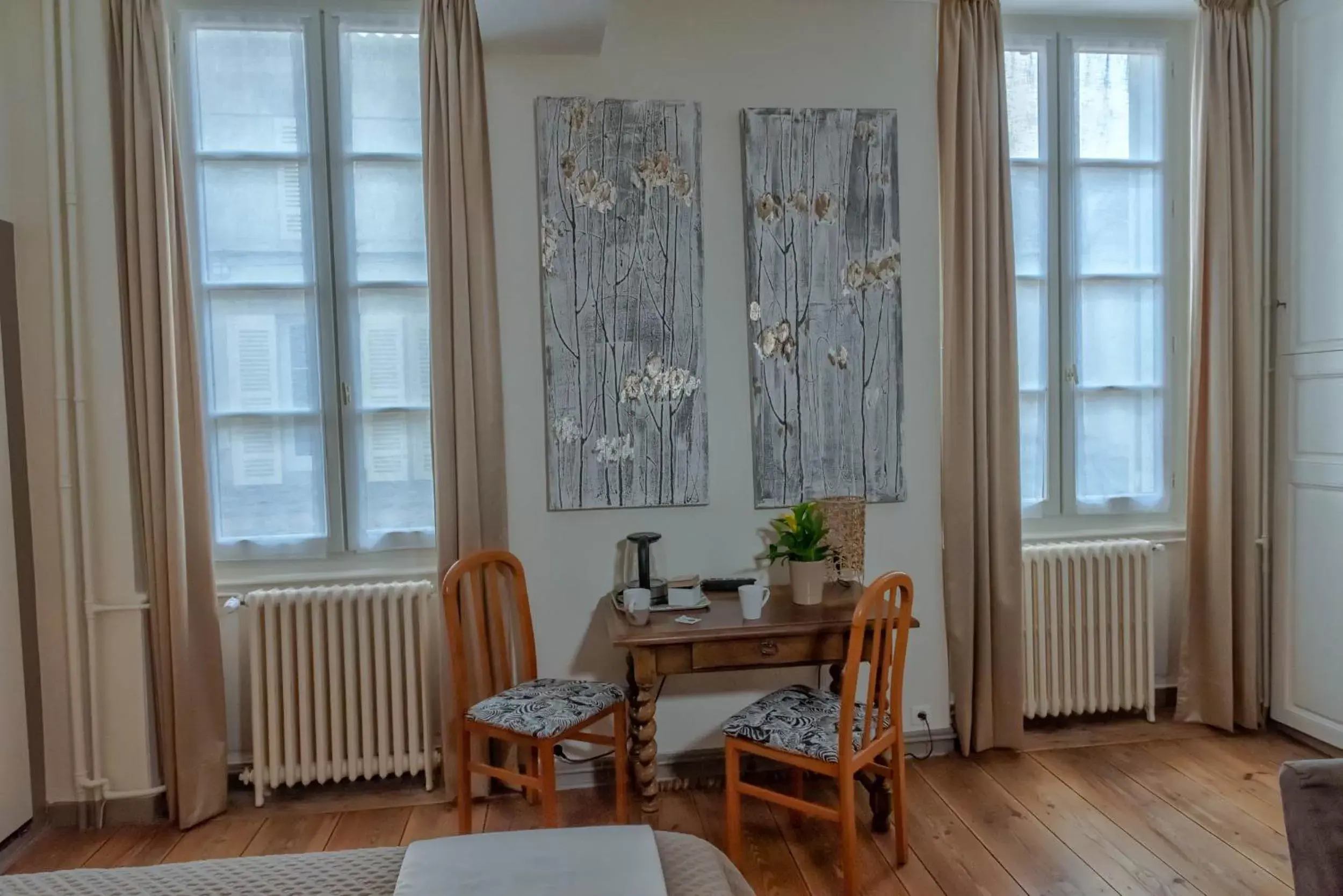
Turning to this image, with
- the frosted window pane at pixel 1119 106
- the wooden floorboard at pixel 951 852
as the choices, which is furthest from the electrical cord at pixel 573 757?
the frosted window pane at pixel 1119 106

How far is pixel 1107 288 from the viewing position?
3336 mm

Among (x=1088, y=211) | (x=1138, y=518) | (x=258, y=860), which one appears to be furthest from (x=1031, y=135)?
(x=258, y=860)

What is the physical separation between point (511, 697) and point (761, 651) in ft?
2.48

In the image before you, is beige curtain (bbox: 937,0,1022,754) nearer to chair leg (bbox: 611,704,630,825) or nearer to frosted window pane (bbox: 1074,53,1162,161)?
frosted window pane (bbox: 1074,53,1162,161)

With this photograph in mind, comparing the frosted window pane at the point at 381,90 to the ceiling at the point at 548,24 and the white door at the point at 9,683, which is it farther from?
the white door at the point at 9,683

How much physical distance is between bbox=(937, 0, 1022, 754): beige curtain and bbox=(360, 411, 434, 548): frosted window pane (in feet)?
6.13

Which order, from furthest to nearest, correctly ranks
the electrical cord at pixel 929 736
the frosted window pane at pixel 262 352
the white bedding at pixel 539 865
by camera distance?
the electrical cord at pixel 929 736 < the frosted window pane at pixel 262 352 < the white bedding at pixel 539 865

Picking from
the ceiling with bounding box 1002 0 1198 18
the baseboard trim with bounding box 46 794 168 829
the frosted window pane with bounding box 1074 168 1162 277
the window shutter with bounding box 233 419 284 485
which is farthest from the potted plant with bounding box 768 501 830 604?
the baseboard trim with bounding box 46 794 168 829

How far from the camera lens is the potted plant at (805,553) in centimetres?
270

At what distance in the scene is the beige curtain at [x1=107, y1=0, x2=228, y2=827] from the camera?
2637 millimetres

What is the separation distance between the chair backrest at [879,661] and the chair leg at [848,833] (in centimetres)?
6

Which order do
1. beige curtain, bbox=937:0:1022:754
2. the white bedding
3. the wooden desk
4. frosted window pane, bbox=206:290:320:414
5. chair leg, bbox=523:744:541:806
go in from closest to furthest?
the white bedding, the wooden desk, chair leg, bbox=523:744:541:806, frosted window pane, bbox=206:290:320:414, beige curtain, bbox=937:0:1022:754

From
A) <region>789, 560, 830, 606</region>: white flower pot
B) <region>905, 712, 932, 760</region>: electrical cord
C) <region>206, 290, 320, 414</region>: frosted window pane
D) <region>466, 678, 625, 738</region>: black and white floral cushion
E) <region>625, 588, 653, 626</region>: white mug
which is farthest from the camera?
<region>905, 712, 932, 760</region>: electrical cord

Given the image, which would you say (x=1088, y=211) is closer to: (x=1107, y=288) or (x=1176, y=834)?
(x=1107, y=288)
